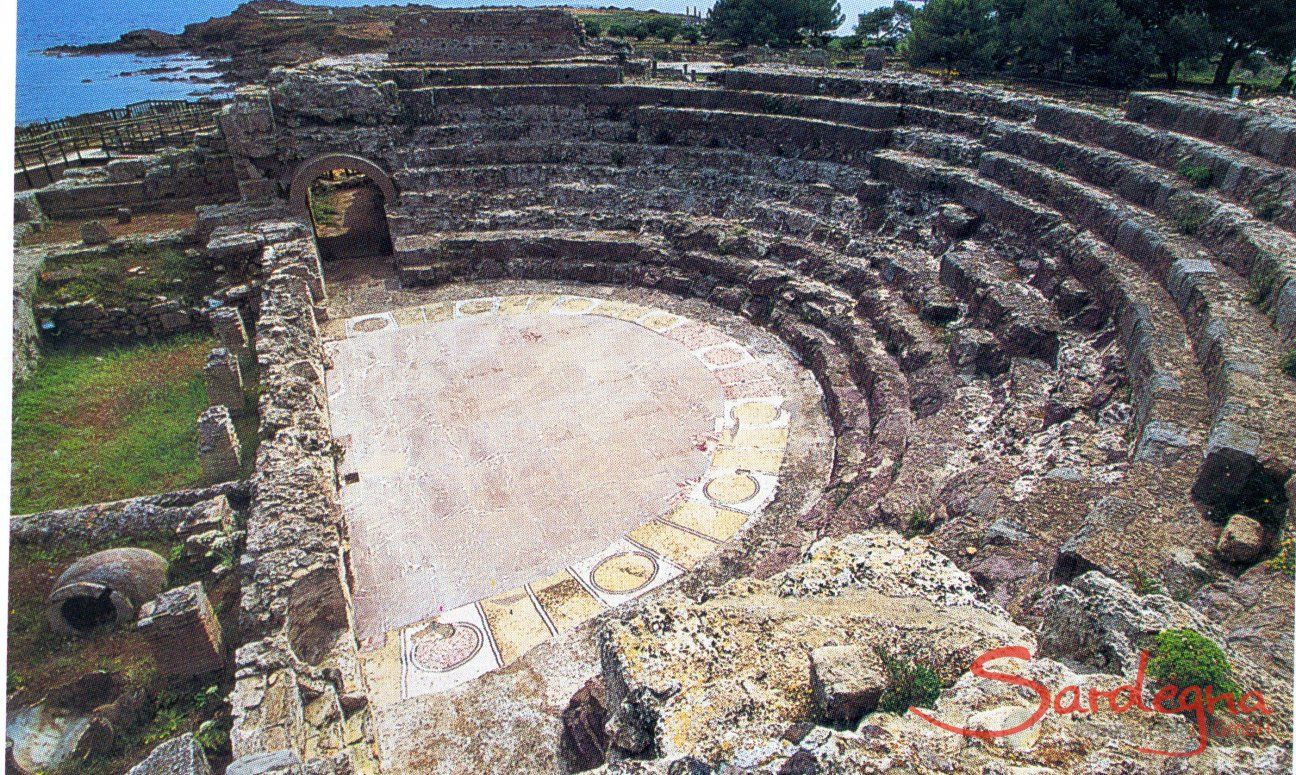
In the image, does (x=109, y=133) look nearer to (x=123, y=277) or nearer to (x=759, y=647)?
(x=123, y=277)

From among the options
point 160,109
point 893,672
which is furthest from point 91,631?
point 160,109

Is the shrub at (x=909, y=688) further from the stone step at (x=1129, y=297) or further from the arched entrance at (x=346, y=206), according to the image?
the arched entrance at (x=346, y=206)

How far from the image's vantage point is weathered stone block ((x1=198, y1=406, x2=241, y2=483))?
993 centimetres

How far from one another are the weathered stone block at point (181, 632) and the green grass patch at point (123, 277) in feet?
37.5

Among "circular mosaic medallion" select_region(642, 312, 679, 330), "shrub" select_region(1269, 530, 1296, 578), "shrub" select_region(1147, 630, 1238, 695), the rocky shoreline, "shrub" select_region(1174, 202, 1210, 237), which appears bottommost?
"circular mosaic medallion" select_region(642, 312, 679, 330)

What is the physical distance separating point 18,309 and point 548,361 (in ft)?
32.8

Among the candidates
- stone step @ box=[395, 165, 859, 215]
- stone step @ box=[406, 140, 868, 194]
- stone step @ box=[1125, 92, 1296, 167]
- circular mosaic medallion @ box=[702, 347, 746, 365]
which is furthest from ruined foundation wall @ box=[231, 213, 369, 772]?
stone step @ box=[1125, 92, 1296, 167]

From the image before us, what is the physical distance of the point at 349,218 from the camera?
21.0m

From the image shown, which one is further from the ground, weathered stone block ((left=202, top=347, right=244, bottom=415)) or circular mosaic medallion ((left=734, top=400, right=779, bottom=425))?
weathered stone block ((left=202, top=347, right=244, bottom=415))

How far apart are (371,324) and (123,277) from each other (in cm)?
531

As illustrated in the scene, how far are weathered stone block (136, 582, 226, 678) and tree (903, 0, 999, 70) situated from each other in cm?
3397

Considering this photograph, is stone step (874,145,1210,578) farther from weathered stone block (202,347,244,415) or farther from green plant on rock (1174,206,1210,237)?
weathered stone block (202,347,244,415)

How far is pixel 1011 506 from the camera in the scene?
7.31m

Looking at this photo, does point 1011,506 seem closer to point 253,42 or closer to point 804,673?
point 804,673
